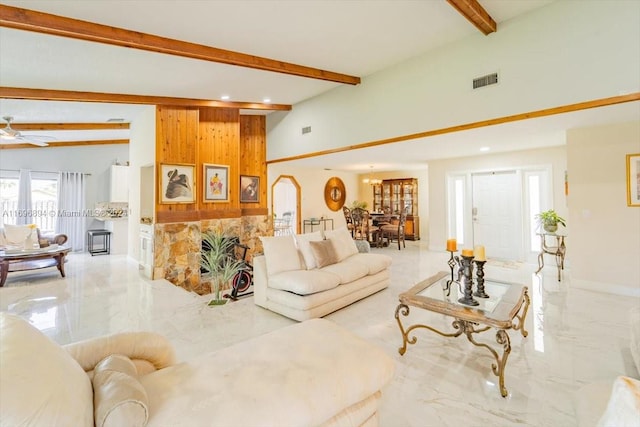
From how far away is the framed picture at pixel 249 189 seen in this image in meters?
6.68

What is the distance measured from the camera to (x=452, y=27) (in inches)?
138

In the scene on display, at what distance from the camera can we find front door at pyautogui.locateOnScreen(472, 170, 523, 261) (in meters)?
6.22

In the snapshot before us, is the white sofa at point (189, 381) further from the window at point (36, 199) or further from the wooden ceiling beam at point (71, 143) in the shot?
the wooden ceiling beam at point (71, 143)

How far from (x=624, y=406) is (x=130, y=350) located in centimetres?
186

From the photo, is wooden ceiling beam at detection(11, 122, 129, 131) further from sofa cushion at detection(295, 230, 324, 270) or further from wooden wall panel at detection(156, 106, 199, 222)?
sofa cushion at detection(295, 230, 324, 270)

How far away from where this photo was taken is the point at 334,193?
31.5 feet

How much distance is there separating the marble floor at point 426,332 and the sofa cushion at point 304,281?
392 millimetres

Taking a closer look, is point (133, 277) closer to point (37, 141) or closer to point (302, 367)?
point (37, 141)

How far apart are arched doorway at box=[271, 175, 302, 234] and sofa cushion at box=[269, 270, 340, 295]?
202 inches

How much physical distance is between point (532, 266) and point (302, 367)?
6.16 metres

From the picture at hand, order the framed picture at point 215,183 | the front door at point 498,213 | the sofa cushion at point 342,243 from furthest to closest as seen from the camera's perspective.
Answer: the front door at point 498,213, the framed picture at point 215,183, the sofa cushion at point 342,243

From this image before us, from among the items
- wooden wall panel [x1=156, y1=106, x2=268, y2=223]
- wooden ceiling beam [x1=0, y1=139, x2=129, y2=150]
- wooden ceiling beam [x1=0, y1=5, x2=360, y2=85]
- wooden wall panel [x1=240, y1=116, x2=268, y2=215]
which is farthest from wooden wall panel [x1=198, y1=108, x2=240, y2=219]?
wooden ceiling beam [x1=0, y1=139, x2=129, y2=150]

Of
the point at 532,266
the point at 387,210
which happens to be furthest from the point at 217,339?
the point at 387,210

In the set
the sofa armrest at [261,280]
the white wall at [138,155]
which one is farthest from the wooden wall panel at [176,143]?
the sofa armrest at [261,280]
